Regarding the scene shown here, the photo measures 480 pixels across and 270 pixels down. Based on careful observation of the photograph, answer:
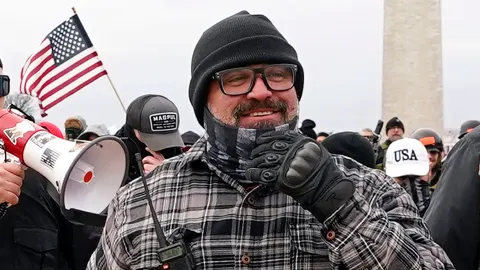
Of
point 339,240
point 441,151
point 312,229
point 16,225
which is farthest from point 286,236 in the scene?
point 441,151

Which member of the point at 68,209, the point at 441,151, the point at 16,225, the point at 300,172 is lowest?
the point at 441,151

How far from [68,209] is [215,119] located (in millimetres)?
868

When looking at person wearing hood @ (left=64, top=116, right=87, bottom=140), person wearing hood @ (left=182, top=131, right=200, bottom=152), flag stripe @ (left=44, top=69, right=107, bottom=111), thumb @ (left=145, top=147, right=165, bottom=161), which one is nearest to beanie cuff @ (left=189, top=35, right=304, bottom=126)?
thumb @ (left=145, top=147, right=165, bottom=161)

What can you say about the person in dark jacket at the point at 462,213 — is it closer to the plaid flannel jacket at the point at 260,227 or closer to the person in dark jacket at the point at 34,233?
the plaid flannel jacket at the point at 260,227

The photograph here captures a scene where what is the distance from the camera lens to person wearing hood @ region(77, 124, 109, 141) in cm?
718

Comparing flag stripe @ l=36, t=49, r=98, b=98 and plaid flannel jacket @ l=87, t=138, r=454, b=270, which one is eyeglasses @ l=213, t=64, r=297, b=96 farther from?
flag stripe @ l=36, t=49, r=98, b=98

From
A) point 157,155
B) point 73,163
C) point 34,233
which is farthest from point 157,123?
point 73,163

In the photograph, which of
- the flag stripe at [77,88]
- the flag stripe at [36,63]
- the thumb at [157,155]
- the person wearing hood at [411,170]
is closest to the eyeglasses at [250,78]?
the thumb at [157,155]

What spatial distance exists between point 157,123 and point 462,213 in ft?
6.58

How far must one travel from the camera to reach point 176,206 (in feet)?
8.55

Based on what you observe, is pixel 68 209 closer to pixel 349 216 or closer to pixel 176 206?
pixel 176 206

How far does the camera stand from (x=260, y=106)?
2.51m

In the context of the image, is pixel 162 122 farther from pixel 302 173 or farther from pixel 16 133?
pixel 302 173

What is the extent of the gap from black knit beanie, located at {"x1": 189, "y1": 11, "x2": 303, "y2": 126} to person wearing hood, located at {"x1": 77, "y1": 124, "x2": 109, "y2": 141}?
443 centimetres
